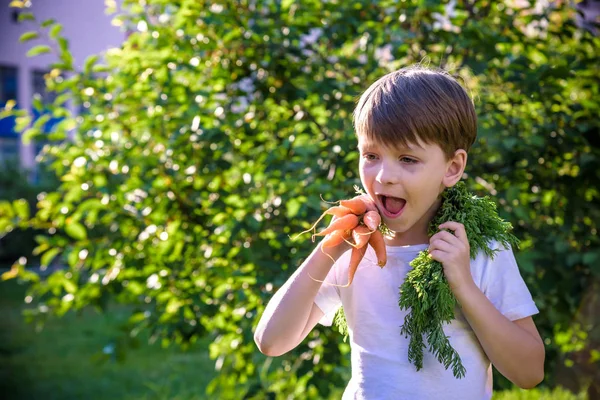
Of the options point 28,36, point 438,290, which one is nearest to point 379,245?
point 438,290

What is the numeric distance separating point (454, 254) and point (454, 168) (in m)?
0.23

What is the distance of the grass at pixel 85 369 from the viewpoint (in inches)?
207

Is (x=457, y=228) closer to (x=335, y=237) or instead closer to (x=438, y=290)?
(x=438, y=290)

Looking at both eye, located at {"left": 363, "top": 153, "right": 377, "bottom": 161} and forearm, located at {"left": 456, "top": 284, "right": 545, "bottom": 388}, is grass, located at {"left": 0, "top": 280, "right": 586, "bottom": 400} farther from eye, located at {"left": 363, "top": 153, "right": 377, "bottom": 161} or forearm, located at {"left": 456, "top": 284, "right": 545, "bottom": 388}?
eye, located at {"left": 363, "top": 153, "right": 377, "bottom": 161}

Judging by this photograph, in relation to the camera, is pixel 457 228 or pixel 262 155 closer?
pixel 457 228

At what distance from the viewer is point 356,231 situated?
1.60 metres

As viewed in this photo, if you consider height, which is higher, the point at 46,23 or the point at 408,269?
the point at 408,269

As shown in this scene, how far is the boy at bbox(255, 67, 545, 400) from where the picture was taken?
1.56 metres

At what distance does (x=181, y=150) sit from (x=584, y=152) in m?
1.69

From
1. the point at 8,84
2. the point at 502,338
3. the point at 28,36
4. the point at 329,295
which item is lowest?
the point at 8,84

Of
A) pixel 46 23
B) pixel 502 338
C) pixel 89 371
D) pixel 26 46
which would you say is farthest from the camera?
pixel 26 46

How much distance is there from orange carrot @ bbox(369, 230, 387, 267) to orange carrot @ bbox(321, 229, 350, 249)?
6 centimetres

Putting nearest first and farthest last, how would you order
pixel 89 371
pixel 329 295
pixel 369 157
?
pixel 369 157 → pixel 329 295 → pixel 89 371

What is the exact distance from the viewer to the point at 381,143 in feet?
5.25
